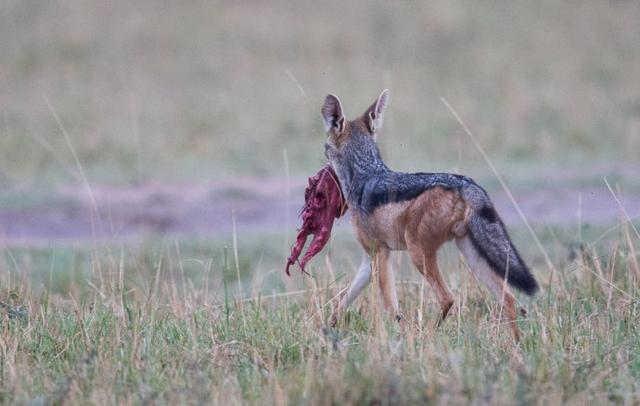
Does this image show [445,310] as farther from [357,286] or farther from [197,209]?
[197,209]

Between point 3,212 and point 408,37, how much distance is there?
34.4ft

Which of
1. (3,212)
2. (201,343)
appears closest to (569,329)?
(201,343)

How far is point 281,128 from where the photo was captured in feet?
59.1

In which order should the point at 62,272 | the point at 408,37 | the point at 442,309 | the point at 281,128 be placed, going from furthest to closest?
1. the point at 408,37
2. the point at 281,128
3. the point at 62,272
4. the point at 442,309

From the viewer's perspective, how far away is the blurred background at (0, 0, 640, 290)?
44.8 feet

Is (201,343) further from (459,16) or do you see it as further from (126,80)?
(459,16)

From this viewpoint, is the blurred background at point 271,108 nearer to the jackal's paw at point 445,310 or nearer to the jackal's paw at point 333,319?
the jackal's paw at point 333,319

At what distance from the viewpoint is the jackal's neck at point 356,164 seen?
622 cm

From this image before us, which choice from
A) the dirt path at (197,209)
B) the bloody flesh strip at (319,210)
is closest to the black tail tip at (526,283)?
the bloody flesh strip at (319,210)

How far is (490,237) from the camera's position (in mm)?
5500

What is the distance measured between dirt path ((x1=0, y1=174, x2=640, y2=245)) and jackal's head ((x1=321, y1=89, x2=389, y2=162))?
6106 millimetres

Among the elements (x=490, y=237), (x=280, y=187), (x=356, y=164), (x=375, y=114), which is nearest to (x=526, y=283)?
(x=490, y=237)

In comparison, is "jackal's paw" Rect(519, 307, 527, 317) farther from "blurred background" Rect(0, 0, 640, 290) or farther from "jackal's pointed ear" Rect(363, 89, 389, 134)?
"blurred background" Rect(0, 0, 640, 290)

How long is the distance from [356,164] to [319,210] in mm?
324
